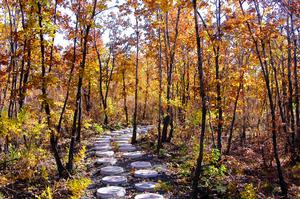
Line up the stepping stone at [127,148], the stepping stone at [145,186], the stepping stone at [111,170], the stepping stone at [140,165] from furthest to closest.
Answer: the stepping stone at [127,148] < the stepping stone at [140,165] < the stepping stone at [111,170] < the stepping stone at [145,186]

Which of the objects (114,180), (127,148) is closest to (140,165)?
(114,180)

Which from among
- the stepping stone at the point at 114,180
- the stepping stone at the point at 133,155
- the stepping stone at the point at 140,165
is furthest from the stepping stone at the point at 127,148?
the stepping stone at the point at 114,180

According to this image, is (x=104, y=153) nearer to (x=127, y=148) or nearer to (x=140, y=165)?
(x=127, y=148)

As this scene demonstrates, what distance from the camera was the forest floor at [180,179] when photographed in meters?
5.62

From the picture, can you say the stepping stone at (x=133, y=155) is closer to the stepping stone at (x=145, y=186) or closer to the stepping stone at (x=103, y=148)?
the stepping stone at (x=103, y=148)

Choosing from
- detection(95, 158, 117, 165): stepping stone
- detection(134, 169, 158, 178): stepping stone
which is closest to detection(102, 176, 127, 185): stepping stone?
detection(134, 169, 158, 178): stepping stone

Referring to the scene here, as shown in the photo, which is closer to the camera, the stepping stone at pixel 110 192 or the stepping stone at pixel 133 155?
the stepping stone at pixel 110 192

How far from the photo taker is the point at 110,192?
5.59 meters

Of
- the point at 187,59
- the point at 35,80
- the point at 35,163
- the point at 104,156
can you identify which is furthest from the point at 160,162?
the point at 187,59

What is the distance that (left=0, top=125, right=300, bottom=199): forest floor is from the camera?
18.4ft

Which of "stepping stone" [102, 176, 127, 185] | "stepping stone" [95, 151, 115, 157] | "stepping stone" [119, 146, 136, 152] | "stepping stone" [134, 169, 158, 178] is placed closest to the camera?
"stepping stone" [102, 176, 127, 185]

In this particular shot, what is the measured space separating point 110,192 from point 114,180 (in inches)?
30.6

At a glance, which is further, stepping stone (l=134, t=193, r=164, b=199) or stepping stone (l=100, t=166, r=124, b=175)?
stepping stone (l=100, t=166, r=124, b=175)

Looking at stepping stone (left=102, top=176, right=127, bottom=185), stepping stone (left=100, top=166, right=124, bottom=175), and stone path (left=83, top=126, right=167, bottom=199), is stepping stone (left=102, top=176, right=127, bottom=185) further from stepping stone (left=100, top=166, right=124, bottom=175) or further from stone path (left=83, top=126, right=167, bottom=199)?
stepping stone (left=100, top=166, right=124, bottom=175)
